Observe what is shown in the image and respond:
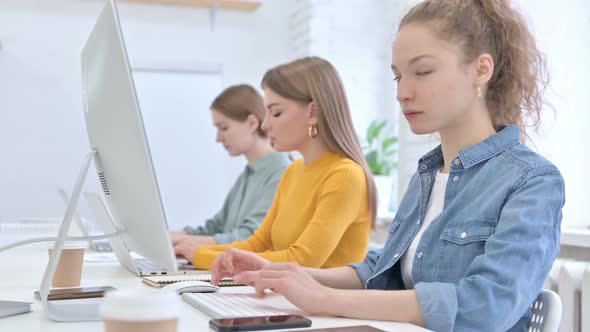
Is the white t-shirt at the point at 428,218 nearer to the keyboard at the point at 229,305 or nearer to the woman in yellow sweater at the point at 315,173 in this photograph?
the keyboard at the point at 229,305

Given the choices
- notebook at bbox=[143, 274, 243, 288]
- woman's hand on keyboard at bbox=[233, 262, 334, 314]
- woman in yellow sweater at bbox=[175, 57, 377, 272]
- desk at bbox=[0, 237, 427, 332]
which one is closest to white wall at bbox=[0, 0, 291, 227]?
desk at bbox=[0, 237, 427, 332]

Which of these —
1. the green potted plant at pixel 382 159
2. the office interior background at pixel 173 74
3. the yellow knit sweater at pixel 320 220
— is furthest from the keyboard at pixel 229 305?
the office interior background at pixel 173 74

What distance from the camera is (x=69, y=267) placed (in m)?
1.38

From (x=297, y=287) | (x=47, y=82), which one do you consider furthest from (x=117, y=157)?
(x=47, y=82)

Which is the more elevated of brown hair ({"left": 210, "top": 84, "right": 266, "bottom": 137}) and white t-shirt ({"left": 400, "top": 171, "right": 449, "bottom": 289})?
brown hair ({"left": 210, "top": 84, "right": 266, "bottom": 137})

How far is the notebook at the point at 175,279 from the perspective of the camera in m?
1.38

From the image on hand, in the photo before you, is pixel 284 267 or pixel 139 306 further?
pixel 284 267

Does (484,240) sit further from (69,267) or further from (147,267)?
(147,267)

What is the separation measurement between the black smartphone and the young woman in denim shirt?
8 cm

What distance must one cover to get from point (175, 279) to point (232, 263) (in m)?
0.20

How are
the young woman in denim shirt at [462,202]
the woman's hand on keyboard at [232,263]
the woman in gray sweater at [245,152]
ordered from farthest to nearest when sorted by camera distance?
1. the woman in gray sweater at [245,152]
2. the woman's hand on keyboard at [232,263]
3. the young woman in denim shirt at [462,202]

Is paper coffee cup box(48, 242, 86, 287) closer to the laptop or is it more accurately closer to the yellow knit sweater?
the laptop

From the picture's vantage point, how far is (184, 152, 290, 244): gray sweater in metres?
2.47

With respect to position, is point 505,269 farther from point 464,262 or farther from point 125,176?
point 125,176
